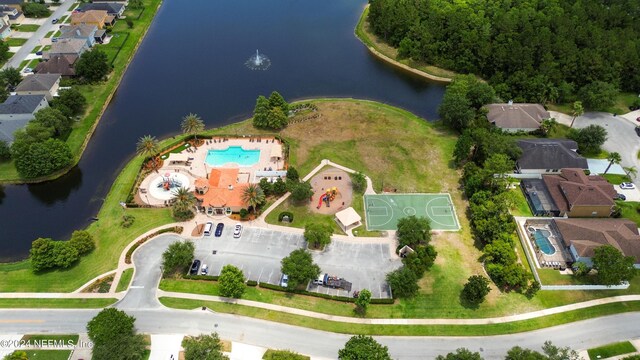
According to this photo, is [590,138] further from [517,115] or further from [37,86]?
[37,86]

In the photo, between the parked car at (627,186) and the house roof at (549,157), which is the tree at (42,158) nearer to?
the house roof at (549,157)

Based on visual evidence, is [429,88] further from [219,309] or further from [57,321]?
[57,321]

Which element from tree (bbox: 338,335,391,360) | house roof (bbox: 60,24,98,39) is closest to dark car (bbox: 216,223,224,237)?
tree (bbox: 338,335,391,360)

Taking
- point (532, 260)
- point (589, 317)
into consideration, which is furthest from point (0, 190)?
point (589, 317)

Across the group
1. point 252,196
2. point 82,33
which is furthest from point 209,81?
point 252,196

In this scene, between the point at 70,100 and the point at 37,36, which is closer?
the point at 70,100

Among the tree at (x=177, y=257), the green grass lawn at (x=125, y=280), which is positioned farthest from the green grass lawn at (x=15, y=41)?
the tree at (x=177, y=257)
